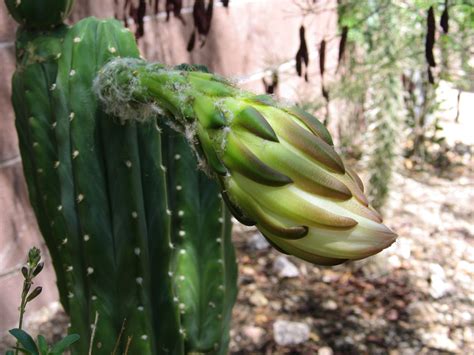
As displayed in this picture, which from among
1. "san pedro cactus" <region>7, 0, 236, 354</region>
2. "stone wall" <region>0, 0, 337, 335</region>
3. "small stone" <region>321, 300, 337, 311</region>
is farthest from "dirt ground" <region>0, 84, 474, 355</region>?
"san pedro cactus" <region>7, 0, 236, 354</region>

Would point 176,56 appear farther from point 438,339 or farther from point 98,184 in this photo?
point 98,184

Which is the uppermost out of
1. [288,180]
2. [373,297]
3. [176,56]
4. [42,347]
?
[288,180]

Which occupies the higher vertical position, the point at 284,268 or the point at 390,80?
the point at 390,80

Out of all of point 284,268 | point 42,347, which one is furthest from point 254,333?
point 42,347

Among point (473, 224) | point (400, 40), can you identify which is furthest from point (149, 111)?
point (473, 224)

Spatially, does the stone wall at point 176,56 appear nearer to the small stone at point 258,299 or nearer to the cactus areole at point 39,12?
the cactus areole at point 39,12

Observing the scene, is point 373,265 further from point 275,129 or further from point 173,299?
point 275,129

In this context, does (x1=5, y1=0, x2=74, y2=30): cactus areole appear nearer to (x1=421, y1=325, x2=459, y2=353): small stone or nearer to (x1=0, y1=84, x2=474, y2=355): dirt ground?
(x1=0, y1=84, x2=474, y2=355): dirt ground
